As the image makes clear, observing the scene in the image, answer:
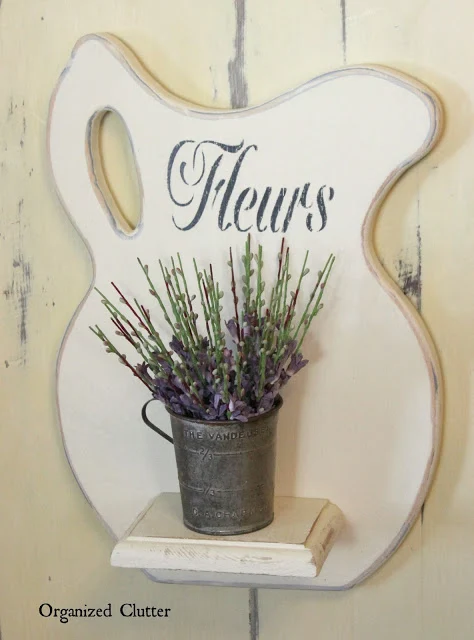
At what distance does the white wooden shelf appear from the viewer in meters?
0.67

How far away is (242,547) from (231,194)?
28 centimetres

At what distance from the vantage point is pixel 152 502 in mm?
778

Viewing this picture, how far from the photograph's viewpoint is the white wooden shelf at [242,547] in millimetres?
665

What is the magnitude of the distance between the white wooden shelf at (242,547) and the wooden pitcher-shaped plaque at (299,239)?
0.15ft

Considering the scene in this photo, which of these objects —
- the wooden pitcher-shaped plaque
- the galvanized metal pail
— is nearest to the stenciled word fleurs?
the wooden pitcher-shaped plaque

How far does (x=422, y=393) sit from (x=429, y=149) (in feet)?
0.63

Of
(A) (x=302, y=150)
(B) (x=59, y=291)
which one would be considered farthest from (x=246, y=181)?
(B) (x=59, y=291)

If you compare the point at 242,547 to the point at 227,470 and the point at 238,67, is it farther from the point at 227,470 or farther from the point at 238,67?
the point at 238,67

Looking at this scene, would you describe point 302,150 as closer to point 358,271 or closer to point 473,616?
point 358,271

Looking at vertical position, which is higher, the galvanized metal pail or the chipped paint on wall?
the chipped paint on wall

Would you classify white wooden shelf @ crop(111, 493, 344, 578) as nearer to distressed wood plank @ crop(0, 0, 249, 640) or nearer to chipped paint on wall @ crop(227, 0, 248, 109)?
distressed wood plank @ crop(0, 0, 249, 640)

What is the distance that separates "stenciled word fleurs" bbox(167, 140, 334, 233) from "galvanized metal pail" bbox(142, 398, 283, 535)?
151 millimetres

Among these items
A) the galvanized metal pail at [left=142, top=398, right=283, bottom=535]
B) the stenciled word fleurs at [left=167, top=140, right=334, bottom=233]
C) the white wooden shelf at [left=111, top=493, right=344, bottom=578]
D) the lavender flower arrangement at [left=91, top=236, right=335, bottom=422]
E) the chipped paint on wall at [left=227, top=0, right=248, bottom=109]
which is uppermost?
the chipped paint on wall at [left=227, top=0, right=248, bottom=109]

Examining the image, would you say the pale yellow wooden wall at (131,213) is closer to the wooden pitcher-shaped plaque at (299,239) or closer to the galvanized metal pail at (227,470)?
the wooden pitcher-shaped plaque at (299,239)
